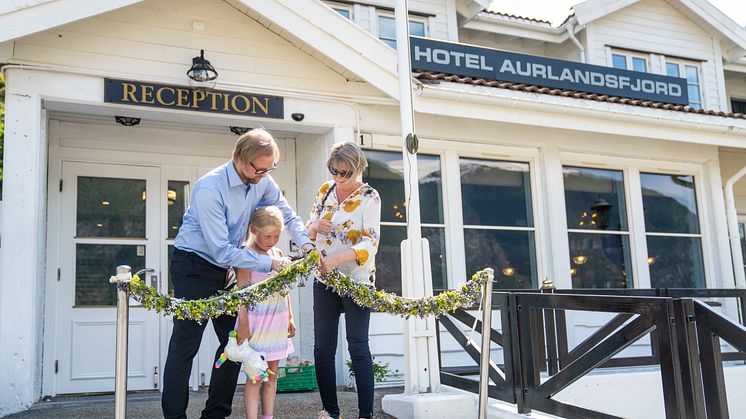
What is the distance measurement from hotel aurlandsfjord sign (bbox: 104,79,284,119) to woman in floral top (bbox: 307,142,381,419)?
9.21 ft

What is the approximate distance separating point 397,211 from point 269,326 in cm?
377

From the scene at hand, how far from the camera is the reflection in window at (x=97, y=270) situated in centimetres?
671

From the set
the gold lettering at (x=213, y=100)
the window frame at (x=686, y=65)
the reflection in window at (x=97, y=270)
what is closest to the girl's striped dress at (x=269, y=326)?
the gold lettering at (x=213, y=100)

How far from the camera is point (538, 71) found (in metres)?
8.52

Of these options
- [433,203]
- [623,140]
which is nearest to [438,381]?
[433,203]

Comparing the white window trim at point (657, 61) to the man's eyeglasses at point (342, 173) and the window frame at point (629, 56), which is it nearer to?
the window frame at point (629, 56)

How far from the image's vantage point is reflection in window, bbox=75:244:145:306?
6707 mm

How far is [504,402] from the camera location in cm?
475

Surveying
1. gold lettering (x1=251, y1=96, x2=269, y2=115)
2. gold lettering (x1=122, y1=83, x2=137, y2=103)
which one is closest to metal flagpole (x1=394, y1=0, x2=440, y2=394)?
gold lettering (x1=251, y1=96, x2=269, y2=115)

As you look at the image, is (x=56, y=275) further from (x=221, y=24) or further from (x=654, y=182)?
A: (x=654, y=182)

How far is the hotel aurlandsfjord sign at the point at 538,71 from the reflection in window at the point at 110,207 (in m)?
3.31

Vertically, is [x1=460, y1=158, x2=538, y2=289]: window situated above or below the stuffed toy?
above

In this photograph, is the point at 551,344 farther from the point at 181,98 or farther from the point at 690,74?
the point at 690,74

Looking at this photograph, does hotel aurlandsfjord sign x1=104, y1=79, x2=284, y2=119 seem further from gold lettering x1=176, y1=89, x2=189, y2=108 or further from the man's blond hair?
the man's blond hair
